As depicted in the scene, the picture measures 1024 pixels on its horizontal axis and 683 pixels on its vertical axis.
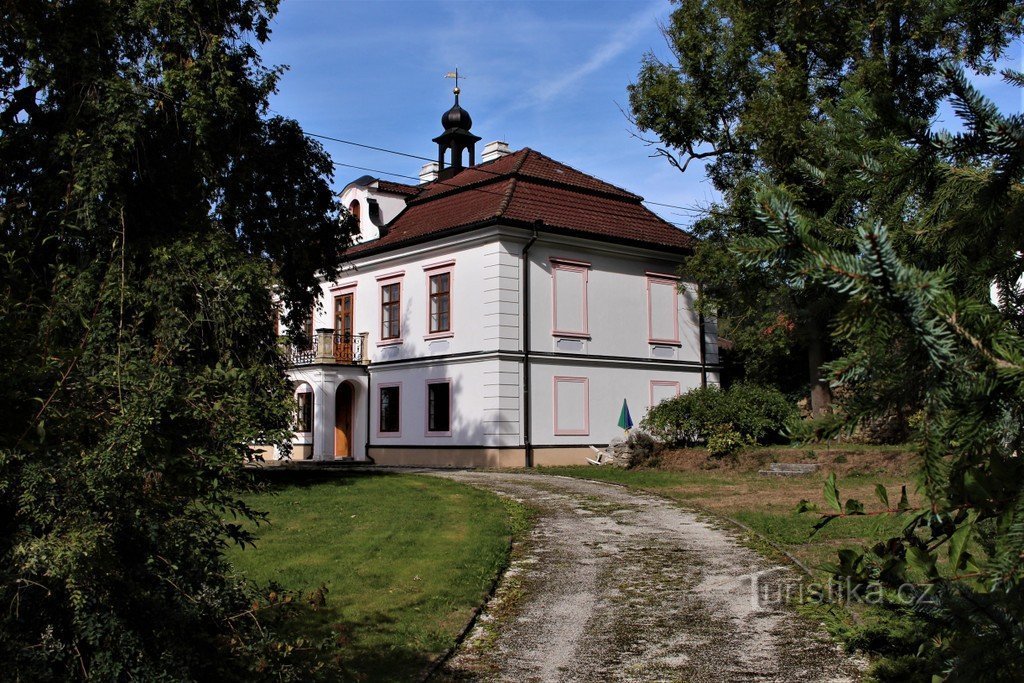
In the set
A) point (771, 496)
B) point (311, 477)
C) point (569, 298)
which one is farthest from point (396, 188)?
point (771, 496)

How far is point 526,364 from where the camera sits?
26.2m

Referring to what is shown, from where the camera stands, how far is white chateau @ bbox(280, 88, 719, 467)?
2616 cm

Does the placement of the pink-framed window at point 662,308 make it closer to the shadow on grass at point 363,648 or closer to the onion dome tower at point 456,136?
the onion dome tower at point 456,136

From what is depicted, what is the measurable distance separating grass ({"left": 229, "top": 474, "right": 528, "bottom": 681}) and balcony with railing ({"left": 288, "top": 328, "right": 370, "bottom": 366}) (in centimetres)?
1289

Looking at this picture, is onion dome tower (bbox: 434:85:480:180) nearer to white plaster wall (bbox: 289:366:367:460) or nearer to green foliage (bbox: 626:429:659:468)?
white plaster wall (bbox: 289:366:367:460)

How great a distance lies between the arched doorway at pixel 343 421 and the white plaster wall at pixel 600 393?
8248 millimetres

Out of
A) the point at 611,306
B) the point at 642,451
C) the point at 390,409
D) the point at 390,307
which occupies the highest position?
the point at 390,307

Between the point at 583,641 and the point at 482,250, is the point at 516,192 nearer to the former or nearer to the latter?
the point at 482,250

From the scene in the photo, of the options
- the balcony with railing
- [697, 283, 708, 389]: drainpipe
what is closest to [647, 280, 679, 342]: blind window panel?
[697, 283, 708, 389]: drainpipe

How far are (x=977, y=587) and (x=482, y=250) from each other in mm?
24510

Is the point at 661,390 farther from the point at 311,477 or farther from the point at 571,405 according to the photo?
the point at 311,477

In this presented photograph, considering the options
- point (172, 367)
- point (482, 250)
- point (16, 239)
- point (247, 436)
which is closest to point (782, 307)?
point (247, 436)

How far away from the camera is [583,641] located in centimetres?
734

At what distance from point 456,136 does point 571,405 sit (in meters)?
13.8
